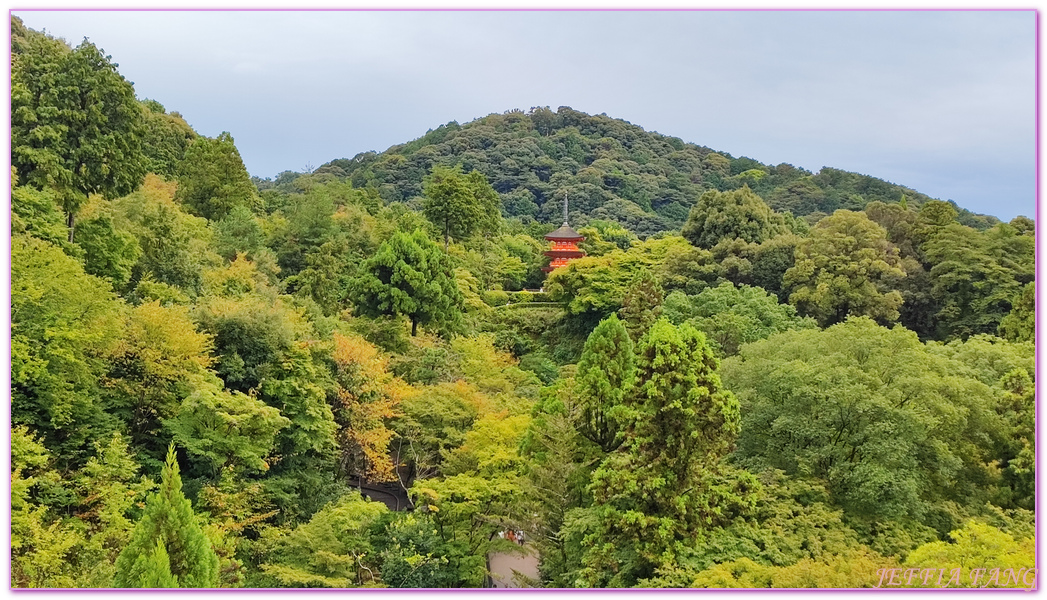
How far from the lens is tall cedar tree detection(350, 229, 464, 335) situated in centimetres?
2177

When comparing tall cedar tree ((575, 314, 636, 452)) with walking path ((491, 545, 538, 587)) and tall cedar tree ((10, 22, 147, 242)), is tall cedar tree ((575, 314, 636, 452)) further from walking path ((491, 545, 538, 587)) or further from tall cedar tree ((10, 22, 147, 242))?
tall cedar tree ((10, 22, 147, 242))

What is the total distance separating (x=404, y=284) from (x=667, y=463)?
12.8m

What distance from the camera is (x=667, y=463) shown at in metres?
10.9

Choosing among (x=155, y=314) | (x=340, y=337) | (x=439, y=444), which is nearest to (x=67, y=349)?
(x=155, y=314)

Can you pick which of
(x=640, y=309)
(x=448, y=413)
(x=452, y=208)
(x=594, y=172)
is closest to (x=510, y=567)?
(x=448, y=413)

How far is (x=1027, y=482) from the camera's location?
12148 millimetres

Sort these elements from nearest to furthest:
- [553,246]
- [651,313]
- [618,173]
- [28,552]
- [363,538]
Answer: [28,552] → [363,538] → [651,313] → [553,246] → [618,173]

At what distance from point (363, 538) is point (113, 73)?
11.6 m

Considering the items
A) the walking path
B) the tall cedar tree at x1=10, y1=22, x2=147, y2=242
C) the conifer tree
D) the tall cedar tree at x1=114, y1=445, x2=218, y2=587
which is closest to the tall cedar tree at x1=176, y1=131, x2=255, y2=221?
the tall cedar tree at x1=10, y1=22, x2=147, y2=242

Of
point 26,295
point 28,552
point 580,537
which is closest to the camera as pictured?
point 28,552

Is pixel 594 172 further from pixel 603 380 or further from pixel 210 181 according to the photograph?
pixel 603 380

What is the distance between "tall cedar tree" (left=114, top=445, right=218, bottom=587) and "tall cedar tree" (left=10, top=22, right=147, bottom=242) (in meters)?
9.87

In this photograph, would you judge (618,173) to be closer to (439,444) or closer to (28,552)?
(439,444)

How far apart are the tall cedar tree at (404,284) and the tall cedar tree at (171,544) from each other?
12906 mm
